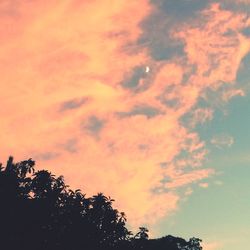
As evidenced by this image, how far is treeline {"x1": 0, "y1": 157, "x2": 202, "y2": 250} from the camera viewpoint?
85.6 ft

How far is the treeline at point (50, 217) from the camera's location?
26078mm

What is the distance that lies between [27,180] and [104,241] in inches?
329

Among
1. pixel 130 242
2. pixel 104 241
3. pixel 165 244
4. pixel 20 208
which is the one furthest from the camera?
pixel 165 244

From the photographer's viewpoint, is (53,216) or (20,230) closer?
(20,230)

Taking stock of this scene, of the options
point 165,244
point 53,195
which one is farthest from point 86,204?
point 165,244

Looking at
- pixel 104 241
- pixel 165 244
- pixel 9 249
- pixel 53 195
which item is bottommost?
pixel 9 249

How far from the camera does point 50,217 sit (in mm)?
28812

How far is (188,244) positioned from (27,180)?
232 feet

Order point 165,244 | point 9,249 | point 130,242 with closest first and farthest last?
point 9,249
point 130,242
point 165,244

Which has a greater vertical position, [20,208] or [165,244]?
[165,244]

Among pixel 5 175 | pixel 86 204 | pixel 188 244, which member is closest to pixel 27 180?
pixel 5 175

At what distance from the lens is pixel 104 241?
31.9m

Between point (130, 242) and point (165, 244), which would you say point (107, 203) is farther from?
point (165, 244)

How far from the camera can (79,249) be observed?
29969 millimetres
